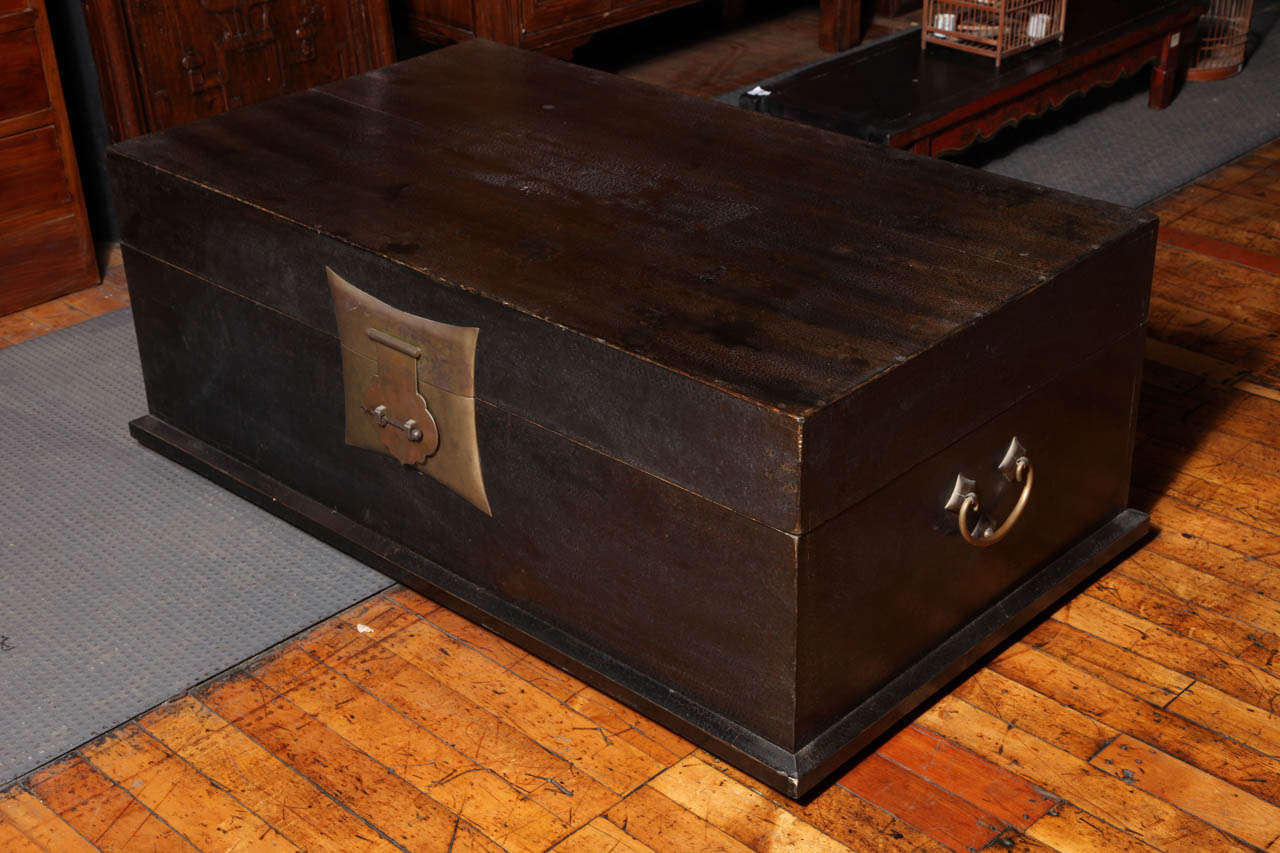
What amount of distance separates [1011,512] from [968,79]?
1636mm

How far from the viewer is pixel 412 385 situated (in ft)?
5.98

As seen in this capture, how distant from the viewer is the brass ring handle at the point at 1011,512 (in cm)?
169

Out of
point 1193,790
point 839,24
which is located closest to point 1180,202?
point 839,24

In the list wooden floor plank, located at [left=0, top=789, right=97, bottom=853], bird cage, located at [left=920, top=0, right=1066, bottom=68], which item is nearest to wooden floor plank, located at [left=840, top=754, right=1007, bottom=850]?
wooden floor plank, located at [left=0, top=789, right=97, bottom=853]

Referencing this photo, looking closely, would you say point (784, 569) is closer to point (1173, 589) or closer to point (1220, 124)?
point (1173, 589)

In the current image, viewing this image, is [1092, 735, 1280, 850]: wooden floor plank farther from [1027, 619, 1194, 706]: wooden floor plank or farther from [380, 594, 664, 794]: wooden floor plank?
[380, 594, 664, 794]: wooden floor plank

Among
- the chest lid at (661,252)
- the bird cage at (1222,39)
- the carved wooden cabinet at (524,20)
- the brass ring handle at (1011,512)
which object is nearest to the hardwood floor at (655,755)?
the brass ring handle at (1011,512)

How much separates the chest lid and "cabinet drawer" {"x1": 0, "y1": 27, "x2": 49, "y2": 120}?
72 centimetres

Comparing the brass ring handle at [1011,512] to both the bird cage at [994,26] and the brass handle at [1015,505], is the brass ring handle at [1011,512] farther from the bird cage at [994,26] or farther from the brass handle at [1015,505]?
the bird cage at [994,26]

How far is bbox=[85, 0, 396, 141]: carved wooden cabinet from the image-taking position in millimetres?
2943

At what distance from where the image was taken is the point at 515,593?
185 centimetres

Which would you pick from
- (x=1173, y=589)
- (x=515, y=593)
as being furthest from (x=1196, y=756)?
(x=515, y=593)

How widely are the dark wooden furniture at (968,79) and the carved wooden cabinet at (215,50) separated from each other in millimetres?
881

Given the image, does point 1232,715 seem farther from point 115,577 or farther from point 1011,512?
point 115,577
